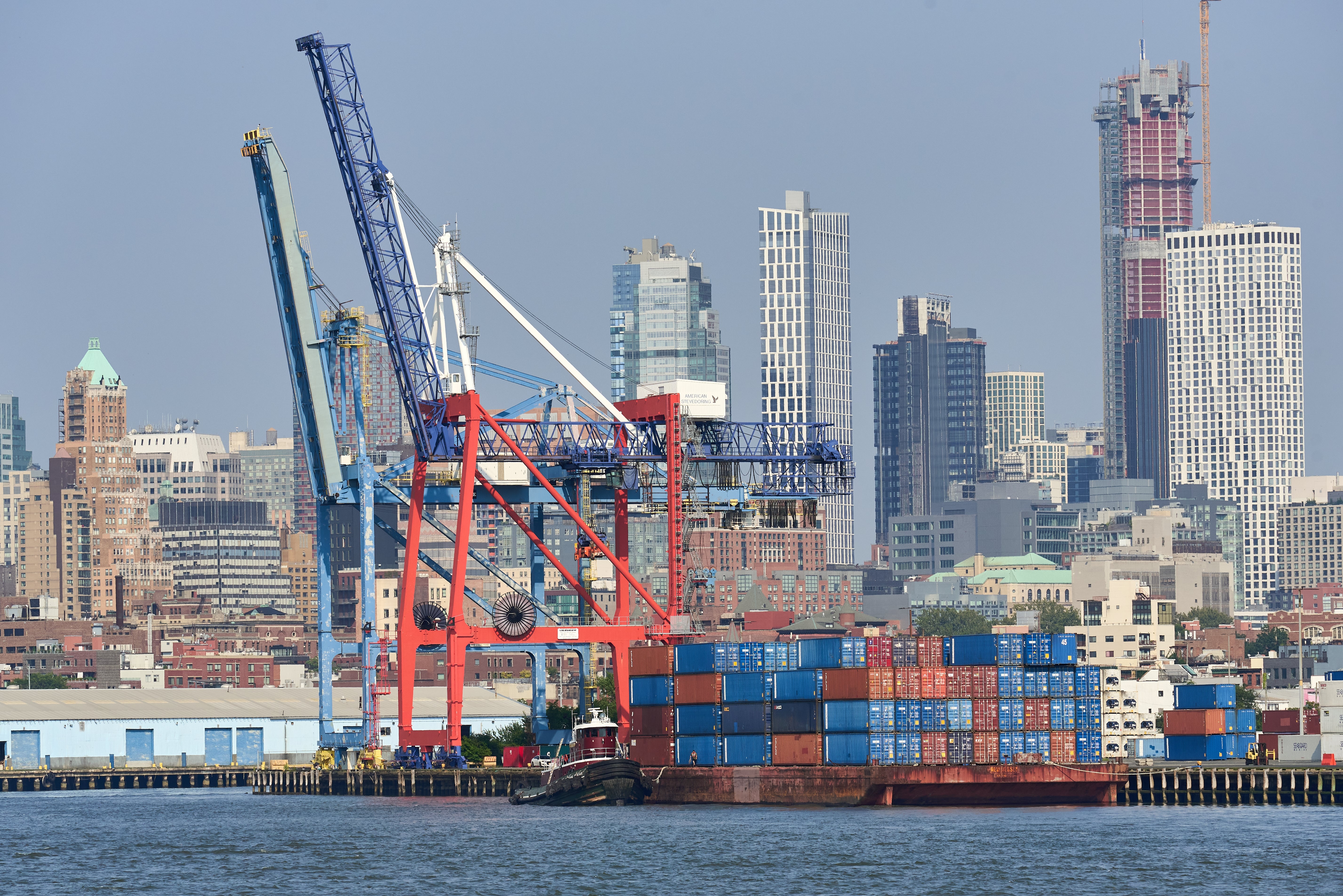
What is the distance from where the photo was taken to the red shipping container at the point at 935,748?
98375mm

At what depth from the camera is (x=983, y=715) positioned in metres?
98.1

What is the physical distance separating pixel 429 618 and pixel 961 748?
27061 millimetres

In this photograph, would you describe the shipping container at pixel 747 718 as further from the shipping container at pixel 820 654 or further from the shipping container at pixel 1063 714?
the shipping container at pixel 1063 714

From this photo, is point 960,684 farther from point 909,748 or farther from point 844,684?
point 844,684

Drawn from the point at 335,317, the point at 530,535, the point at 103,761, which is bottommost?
the point at 103,761

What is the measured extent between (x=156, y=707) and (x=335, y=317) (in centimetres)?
5520

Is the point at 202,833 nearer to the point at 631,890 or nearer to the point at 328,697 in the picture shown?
the point at 328,697

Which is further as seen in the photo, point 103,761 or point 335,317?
point 103,761

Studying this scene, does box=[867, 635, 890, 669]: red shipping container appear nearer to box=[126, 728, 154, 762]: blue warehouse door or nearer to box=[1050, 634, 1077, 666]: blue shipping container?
box=[1050, 634, 1077, 666]: blue shipping container

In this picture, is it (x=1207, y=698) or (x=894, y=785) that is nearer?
(x=894, y=785)

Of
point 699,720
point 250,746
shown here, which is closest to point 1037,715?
point 699,720

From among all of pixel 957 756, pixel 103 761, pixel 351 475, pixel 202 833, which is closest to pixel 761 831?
pixel 957 756

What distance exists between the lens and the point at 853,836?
294 ft

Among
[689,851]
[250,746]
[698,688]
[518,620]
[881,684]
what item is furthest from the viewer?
[250,746]
